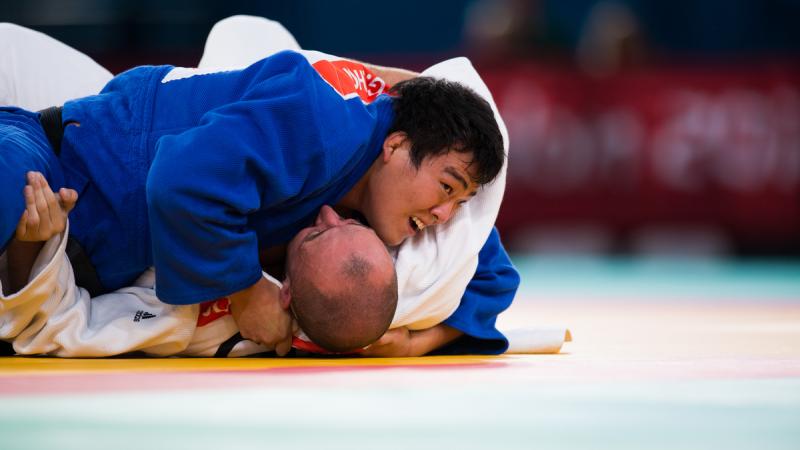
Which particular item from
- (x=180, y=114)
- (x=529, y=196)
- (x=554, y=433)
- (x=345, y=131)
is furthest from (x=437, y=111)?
(x=529, y=196)

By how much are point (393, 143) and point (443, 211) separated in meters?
0.22

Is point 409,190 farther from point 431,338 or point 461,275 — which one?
point 431,338

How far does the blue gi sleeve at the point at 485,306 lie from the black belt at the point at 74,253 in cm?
95

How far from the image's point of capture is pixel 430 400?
2059 millimetres

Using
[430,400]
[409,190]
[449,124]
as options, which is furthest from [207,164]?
[430,400]

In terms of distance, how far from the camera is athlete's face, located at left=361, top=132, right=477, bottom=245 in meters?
2.79

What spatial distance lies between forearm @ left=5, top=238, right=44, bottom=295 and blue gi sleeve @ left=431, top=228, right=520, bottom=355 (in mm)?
1086

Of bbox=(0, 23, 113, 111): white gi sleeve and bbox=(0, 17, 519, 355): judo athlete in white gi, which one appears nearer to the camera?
bbox=(0, 17, 519, 355): judo athlete in white gi

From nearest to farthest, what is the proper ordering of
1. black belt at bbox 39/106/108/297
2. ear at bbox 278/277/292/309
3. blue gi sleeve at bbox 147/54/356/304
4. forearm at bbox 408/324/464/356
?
blue gi sleeve at bbox 147/54/356/304
ear at bbox 278/277/292/309
black belt at bbox 39/106/108/297
forearm at bbox 408/324/464/356

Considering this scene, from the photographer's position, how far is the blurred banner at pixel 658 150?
8.48m

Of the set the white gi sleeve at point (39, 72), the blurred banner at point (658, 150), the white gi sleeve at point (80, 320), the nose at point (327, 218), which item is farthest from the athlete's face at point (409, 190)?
the blurred banner at point (658, 150)

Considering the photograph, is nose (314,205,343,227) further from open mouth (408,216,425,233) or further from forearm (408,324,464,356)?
forearm (408,324,464,356)

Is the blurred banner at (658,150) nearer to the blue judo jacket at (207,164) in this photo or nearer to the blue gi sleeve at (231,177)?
the blue judo jacket at (207,164)

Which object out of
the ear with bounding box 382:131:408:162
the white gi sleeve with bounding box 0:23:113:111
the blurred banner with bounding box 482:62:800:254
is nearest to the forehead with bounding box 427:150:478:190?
the ear with bounding box 382:131:408:162
